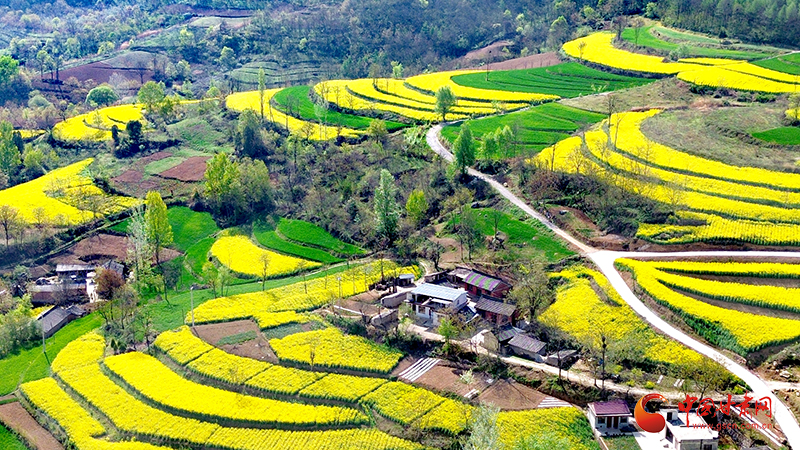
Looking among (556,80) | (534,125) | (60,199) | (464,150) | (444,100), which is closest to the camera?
(464,150)

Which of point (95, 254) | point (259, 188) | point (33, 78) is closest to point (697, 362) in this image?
point (259, 188)

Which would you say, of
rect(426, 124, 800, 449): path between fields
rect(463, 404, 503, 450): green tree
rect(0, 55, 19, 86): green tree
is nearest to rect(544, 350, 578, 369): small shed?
rect(426, 124, 800, 449): path between fields

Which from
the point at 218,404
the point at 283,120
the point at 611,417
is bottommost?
the point at 218,404

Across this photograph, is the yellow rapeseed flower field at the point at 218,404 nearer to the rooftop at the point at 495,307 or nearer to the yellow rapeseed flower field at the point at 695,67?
the rooftop at the point at 495,307

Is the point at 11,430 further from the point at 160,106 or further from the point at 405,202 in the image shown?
the point at 160,106

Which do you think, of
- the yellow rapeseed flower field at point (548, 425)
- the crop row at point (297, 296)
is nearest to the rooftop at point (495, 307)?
the crop row at point (297, 296)

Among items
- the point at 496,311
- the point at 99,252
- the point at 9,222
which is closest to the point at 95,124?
the point at 9,222

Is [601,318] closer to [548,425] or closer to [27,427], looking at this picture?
[548,425]
